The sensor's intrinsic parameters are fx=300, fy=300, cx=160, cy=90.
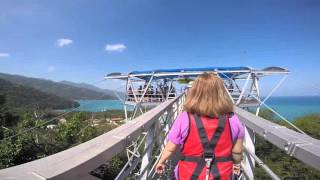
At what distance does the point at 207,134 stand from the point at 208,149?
11cm

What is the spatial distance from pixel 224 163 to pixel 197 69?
16.0 meters

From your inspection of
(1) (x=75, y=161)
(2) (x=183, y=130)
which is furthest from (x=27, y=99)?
(1) (x=75, y=161)

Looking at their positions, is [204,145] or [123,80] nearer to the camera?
[204,145]

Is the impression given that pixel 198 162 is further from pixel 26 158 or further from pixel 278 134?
pixel 26 158

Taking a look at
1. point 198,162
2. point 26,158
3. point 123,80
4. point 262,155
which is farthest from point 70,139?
point 198,162

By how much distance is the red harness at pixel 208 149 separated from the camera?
228 centimetres

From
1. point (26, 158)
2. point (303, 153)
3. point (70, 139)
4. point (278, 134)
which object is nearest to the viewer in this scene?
point (303, 153)

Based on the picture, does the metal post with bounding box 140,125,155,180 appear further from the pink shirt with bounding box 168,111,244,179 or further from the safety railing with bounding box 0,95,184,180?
the safety railing with bounding box 0,95,184,180

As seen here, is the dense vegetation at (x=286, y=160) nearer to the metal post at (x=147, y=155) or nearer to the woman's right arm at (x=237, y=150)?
the metal post at (x=147, y=155)

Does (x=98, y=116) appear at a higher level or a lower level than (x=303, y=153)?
lower

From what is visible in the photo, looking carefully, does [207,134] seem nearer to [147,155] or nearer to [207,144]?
[207,144]

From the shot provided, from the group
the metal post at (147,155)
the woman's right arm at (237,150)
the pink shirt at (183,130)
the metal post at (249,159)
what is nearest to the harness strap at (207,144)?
the pink shirt at (183,130)

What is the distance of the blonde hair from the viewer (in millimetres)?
2375

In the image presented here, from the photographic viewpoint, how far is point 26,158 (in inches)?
1446
